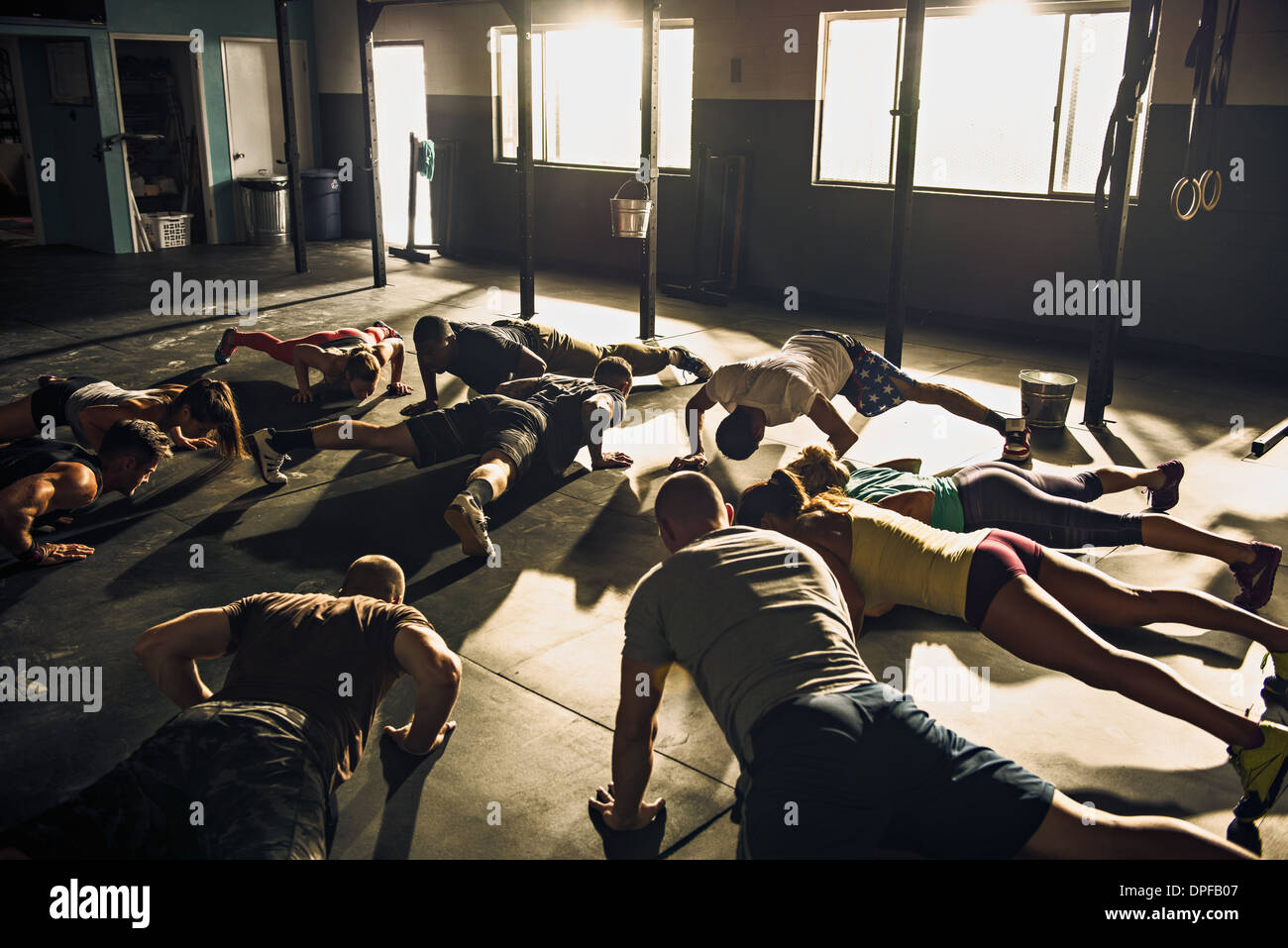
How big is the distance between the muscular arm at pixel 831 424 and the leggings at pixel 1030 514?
1198 millimetres

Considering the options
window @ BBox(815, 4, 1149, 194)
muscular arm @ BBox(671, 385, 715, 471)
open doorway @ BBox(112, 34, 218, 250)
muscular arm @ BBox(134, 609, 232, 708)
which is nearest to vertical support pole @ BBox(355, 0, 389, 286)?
open doorway @ BBox(112, 34, 218, 250)

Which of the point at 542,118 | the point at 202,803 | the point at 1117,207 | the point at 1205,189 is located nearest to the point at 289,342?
the point at 202,803

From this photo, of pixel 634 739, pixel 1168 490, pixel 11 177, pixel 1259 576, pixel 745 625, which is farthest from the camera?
pixel 11 177

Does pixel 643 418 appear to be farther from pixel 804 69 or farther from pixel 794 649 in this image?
pixel 804 69

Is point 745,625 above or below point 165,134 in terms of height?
below

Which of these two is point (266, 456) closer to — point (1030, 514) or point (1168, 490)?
point (1030, 514)

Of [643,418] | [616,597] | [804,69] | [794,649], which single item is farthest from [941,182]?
[794,649]

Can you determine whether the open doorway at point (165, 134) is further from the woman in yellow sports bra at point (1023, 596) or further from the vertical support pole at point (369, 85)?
the woman in yellow sports bra at point (1023, 596)

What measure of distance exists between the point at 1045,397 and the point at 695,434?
2274mm

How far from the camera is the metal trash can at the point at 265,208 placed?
13.6 meters

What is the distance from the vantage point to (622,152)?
39.8 feet

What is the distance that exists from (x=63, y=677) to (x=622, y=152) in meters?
9.80

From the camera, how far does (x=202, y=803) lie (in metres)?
2.36

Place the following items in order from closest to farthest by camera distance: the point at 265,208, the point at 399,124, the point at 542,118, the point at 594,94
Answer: the point at 594,94
the point at 542,118
the point at 265,208
the point at 399,124
